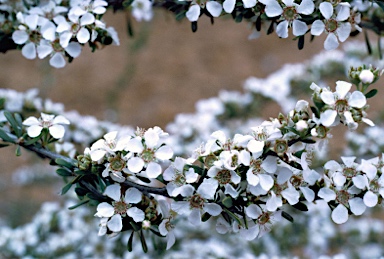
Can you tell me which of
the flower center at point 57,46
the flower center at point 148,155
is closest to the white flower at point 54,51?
the flower center at point 57,46

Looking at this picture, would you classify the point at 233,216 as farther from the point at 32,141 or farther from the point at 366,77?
the point at 32,141

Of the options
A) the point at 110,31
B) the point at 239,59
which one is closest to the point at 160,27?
the point at 239,59

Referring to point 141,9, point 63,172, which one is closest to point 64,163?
point 63,172

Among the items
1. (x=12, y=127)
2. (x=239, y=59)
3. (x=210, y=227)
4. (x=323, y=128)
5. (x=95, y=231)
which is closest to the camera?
(x=323, y=128)

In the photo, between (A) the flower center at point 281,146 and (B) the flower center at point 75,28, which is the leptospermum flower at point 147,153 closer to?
(A) the flower center at point 281,146

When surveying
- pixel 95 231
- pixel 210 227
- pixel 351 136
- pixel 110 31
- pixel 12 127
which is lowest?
pixel 210 227

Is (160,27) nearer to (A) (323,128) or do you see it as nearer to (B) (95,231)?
(B) (95,231)
